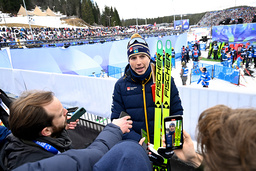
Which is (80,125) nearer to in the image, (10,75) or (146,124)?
(146,124)

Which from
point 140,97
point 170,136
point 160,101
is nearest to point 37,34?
point 140,97

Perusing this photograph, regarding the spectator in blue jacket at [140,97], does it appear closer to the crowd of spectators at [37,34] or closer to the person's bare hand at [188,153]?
the person's bare hand at [188,153]

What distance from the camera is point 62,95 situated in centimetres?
482

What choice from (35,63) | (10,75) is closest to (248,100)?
(10,75)

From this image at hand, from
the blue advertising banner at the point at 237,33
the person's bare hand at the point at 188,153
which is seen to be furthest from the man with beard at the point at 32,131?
the blue advertising banner at the point at 237,33

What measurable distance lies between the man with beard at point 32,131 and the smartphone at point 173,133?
0.86m

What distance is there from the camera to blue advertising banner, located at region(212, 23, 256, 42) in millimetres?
23312

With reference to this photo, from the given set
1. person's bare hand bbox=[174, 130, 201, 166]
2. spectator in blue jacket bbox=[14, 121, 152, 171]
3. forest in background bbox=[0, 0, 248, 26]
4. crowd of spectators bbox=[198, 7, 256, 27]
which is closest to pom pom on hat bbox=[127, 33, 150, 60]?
person's bare hand bbox=[174, 130, 201, 166]

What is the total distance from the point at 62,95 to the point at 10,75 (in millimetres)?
3456

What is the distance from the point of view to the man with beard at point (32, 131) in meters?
0.97

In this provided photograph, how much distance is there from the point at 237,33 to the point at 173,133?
96.9 ft

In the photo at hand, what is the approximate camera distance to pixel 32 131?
1066mm

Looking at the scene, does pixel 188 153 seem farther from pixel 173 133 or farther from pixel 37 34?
pixel 37 34

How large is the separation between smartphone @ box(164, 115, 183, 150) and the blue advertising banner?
96.4 ft
